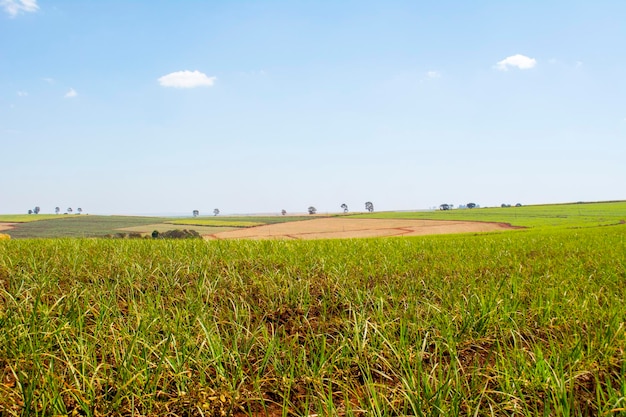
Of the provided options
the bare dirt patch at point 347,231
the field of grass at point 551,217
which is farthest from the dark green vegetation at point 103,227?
the field of grass at point 551,217

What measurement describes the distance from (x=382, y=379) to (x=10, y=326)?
3.10 meters

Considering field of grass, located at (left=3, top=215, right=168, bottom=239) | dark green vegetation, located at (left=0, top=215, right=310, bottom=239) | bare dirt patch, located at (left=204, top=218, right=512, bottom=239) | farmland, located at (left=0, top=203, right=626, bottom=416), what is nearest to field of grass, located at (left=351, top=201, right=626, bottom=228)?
bare dirt patch, located at (left=204, top=218, right=512, bottom=239)

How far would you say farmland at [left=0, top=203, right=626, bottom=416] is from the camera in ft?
7.86

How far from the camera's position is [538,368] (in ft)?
8.56

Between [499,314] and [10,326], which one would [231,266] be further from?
[499,314]

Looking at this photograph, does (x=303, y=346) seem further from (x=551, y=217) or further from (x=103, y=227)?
(x=551, y=217)

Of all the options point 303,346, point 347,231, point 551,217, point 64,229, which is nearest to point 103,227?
point 64,229

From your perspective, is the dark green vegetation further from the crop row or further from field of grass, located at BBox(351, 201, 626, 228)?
the crop row

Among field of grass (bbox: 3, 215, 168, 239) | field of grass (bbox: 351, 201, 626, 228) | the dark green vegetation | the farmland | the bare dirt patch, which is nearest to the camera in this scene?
the farmland

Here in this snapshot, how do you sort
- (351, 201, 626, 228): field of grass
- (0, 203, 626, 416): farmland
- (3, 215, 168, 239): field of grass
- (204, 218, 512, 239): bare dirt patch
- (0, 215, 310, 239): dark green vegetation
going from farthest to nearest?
(351, 201, 626, 228): field of grass
(0, 215, 310, 239): dark green vegetation
(3, 215, 168, 239): field of grass
(204, 218, 512, 239): bare dirt patch
(0, 203, 626, 416): farmland

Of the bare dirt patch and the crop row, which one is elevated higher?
the crop row

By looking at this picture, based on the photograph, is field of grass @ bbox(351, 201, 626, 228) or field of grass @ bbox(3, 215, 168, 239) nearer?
field of grass @ bbox(3, 215, 168, 239)

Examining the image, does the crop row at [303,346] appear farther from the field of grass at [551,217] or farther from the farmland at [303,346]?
the field of grass at [551,217]

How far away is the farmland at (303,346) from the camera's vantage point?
2396 millimetres
